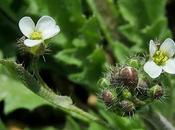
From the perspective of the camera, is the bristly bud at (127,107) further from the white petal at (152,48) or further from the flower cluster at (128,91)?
the white petal at (152,48)

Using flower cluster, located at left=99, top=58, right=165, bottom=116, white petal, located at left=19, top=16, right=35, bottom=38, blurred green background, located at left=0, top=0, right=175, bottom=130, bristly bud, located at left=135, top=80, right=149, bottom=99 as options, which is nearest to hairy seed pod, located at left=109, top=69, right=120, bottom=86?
flower cluster, located at left=99, top=58, right=165, bottom=116

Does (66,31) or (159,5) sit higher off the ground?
(159,5)

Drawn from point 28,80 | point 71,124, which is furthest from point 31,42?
point 71,124

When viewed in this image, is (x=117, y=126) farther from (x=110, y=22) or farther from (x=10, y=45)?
(x=10, y=45)

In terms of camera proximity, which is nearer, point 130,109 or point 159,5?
point 130,109

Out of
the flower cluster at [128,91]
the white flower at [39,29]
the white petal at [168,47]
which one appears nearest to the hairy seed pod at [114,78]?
the flower cluster at [128,91]

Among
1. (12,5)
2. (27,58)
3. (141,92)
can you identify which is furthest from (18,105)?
(141,92)

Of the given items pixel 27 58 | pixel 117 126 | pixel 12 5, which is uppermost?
pixel 12 5
